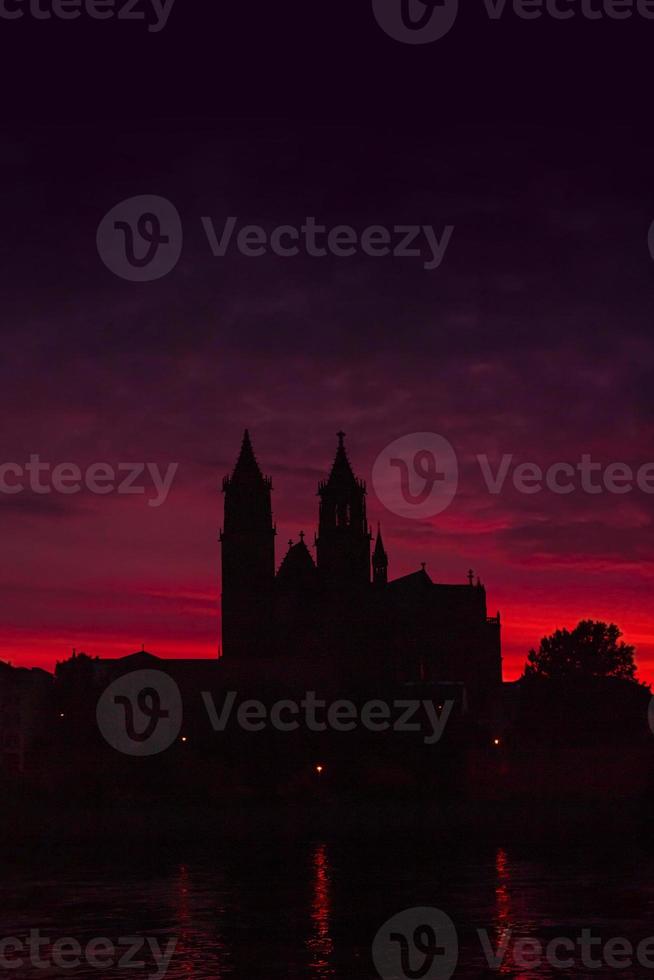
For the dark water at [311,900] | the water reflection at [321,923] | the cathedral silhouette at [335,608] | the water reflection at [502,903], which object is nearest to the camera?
the water reflection at [321,923]

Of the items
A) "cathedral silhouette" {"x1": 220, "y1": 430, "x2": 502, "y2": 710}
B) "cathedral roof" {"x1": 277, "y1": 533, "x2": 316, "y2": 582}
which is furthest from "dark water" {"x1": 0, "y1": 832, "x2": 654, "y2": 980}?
"cathedral roof" {"x1": 277, "y1": 533, "x2": 316, "y2": 582}

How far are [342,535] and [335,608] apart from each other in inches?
270

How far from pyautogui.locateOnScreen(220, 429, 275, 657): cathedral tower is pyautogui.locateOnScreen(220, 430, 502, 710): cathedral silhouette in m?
0.09

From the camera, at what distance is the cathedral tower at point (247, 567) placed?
4919 inches

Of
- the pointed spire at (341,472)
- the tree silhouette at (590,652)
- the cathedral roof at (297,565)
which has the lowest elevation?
the tree silhouette at (590,652)

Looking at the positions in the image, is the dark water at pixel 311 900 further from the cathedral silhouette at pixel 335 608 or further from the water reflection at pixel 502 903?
the cathedral silhouette at pixel 335 608

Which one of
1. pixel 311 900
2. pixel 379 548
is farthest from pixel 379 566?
pixel 311 900

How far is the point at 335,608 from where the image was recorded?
408 ft

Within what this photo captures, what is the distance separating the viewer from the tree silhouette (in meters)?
129

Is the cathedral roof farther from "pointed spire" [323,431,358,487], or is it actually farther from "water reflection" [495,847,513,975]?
"water reflection" [495,847,513,975]

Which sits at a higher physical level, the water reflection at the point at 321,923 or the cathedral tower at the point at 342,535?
the cathedral tower at the point at 342,535

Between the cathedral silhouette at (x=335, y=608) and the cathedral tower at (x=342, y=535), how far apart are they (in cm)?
9

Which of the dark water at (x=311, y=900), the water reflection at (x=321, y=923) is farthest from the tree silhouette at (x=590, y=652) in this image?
the water reflection at (x=321, y=923)

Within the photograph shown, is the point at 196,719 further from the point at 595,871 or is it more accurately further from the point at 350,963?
the point at 350,963
